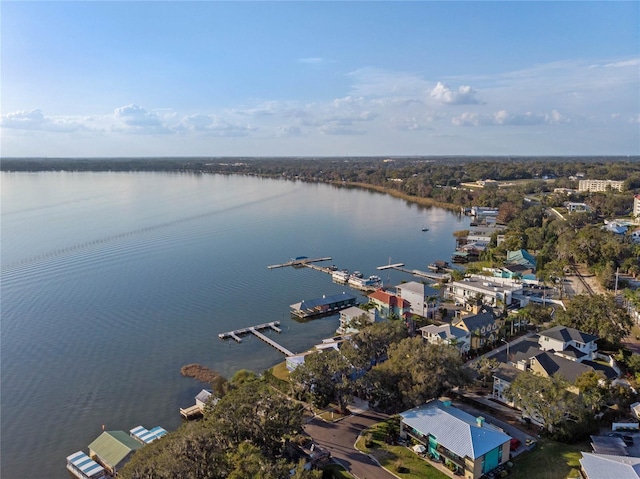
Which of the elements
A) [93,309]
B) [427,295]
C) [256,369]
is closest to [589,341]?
[427,295]

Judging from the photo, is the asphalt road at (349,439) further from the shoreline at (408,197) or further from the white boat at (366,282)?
the shoreline at (408,197)

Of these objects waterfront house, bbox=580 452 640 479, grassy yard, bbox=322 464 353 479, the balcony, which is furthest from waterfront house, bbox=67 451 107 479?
waterfront house, bbox=580 452 640 479

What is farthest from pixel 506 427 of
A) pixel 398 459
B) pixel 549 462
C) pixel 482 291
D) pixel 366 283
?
pixel 366 283

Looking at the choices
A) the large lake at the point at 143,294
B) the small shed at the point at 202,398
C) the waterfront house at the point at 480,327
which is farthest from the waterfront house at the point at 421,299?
the small shed at the point at 202,398

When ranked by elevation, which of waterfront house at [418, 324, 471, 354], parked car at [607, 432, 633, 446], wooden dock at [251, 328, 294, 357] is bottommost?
wooden dock at [251, 328, 294, 357]

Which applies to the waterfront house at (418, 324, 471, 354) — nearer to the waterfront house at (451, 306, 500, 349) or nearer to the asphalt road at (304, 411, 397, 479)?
the waterfront house at (451, 306, 500, 349)

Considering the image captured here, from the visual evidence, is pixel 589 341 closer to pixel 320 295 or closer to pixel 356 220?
pixel 320 295

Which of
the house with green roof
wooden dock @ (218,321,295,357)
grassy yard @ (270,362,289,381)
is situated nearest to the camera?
the house with green roof

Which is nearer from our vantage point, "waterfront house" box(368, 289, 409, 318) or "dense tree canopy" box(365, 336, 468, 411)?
"dense tree canopy" box(365, 336, 468, 411)
